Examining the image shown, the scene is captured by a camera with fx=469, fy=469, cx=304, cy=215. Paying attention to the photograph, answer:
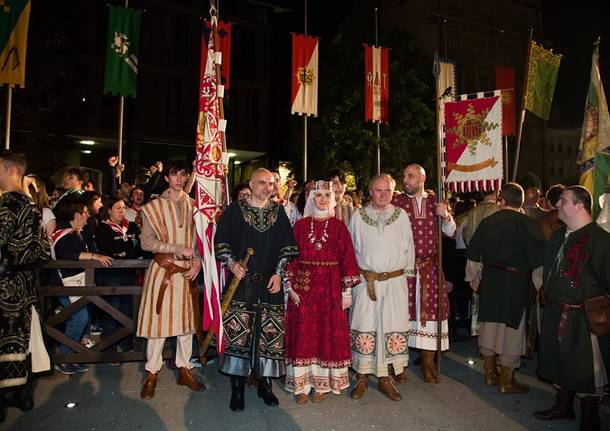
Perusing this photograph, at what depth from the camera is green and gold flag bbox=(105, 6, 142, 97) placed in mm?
11555

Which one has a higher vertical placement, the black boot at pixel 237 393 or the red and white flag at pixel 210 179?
Answer: the red and white flag at pixel 210 179

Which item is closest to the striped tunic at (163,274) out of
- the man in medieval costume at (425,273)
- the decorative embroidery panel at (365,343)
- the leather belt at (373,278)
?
the decorative embroidery panel at (365,343)

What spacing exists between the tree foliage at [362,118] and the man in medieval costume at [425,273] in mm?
13782

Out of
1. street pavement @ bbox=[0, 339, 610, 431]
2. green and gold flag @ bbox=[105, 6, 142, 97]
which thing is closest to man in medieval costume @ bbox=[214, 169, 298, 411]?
street pavement @ bbox=[0, 339, 610, 431]

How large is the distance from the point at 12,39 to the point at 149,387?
8.42 m

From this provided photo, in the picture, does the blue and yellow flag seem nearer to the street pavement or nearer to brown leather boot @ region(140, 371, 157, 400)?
the street pavement

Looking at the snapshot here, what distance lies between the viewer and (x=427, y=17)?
27.5 metres

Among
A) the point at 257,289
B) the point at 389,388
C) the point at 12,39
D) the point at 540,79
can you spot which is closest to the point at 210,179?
the point at 257,289

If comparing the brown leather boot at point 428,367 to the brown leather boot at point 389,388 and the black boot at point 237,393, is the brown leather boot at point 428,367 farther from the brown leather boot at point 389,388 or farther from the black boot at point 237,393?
the black boot at point 237,393

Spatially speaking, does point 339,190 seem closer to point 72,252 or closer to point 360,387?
point 360,387

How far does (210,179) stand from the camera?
469 cm

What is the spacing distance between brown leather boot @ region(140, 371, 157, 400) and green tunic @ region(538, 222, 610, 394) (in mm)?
3639

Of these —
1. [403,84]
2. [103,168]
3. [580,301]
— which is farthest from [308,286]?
[103,168]

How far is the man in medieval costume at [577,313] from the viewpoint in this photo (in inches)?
152
